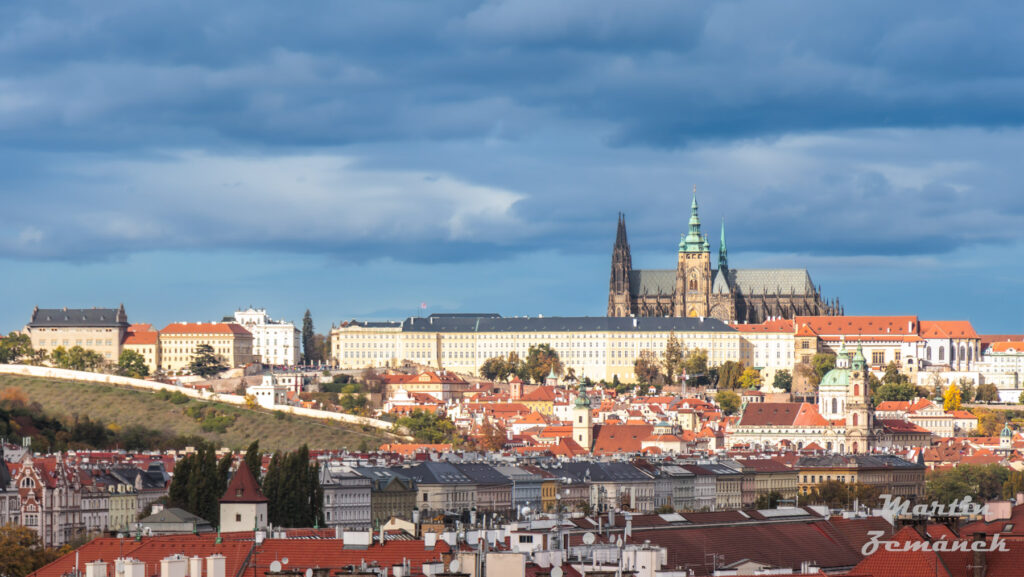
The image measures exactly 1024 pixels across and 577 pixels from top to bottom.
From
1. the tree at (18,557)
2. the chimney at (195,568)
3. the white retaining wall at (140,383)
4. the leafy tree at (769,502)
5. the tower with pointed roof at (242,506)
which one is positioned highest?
the white retaining wall at (140,383)

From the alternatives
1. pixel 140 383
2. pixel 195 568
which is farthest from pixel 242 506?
pixel 140 383

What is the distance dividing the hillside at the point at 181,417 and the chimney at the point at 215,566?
120863 millimetres

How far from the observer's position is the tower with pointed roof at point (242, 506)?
66125mm

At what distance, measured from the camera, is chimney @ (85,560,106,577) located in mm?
39425

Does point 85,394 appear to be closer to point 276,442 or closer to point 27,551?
point 276,442

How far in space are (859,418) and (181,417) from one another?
59.3 meters

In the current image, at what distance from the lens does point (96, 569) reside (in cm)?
4034

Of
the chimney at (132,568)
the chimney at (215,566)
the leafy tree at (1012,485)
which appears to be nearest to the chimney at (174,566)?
the chimney at (132,568)

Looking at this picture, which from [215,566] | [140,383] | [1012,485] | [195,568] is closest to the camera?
[195,568]

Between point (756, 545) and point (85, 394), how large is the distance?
4875 inches

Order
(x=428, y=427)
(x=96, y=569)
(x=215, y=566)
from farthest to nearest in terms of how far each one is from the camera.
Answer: (x=428, y=427) → (x=96, y=569) → (x=215, y=566)

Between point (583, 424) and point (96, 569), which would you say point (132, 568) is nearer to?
point (96, 569)

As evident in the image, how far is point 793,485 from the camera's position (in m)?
151

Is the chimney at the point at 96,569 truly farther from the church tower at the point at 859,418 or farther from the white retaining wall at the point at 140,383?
the church tower at the point at 859,418
